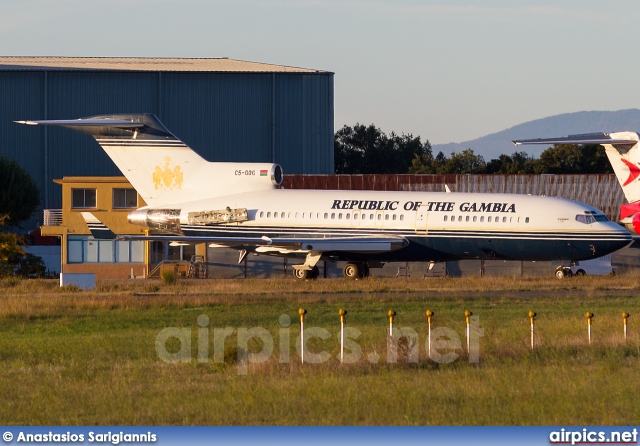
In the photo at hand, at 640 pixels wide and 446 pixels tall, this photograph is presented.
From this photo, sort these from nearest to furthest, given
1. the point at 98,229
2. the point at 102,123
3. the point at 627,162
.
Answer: the point at 627,162
the point at 102,123
the point at 98,229

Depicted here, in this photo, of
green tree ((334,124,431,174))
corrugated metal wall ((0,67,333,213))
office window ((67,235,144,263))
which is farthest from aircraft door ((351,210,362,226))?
green tree ((334,124,431,174))

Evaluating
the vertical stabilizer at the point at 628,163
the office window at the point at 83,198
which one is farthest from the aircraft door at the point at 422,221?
the office window at the point at 83,198

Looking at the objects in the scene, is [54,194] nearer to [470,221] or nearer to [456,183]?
[456,183]

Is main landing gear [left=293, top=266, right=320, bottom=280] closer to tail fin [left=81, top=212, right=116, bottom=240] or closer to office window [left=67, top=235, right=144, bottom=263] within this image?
tail fin [left=81, top=212, right=116, bottom=240]

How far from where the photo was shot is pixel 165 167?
145ft

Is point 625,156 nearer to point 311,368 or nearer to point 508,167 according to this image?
point 311,368

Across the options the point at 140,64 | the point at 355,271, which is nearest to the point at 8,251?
the point at 355,271

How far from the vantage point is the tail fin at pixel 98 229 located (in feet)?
146

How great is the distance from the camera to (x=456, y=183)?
2376 inches

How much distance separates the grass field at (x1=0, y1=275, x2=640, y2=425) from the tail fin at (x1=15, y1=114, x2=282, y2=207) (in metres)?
13.9

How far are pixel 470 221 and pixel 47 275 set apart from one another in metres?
22.5

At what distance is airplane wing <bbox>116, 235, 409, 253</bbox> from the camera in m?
40.0

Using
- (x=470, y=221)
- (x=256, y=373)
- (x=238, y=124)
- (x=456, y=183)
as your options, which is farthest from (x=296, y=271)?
(x=238, y=124)

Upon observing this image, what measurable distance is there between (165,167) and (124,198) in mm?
8540
